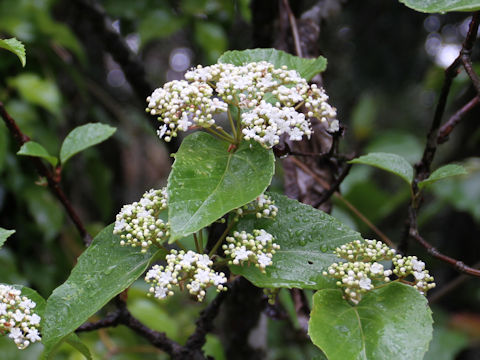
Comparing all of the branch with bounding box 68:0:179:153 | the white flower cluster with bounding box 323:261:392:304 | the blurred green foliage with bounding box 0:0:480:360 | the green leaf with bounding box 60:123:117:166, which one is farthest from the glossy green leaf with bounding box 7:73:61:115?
the white flower cluster with bounding box 323:261:392:304

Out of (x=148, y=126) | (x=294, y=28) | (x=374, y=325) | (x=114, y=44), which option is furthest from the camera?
(x=148, y=126)

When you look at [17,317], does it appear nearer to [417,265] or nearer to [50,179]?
[50,179]

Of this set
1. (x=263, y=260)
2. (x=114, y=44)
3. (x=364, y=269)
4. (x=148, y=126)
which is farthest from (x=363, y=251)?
(x=148, y=126)

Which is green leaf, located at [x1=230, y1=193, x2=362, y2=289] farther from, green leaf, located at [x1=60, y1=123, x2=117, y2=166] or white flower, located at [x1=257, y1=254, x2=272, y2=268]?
green leaf, located at [x1=60, y1=123, x2=117, y2=166]

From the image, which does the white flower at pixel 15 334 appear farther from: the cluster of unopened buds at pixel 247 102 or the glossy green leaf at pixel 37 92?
the glossy green leaf at pixel 37 92

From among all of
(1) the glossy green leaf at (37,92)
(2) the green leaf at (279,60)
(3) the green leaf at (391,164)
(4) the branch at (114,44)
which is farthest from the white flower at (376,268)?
(1) the glossy green leaf at (37,92)

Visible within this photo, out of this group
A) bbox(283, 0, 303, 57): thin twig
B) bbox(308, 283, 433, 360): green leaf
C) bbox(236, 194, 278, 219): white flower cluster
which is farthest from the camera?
bbox(283, 0, 303, 57): thin twig

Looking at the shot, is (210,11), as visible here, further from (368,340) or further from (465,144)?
(368,340)
